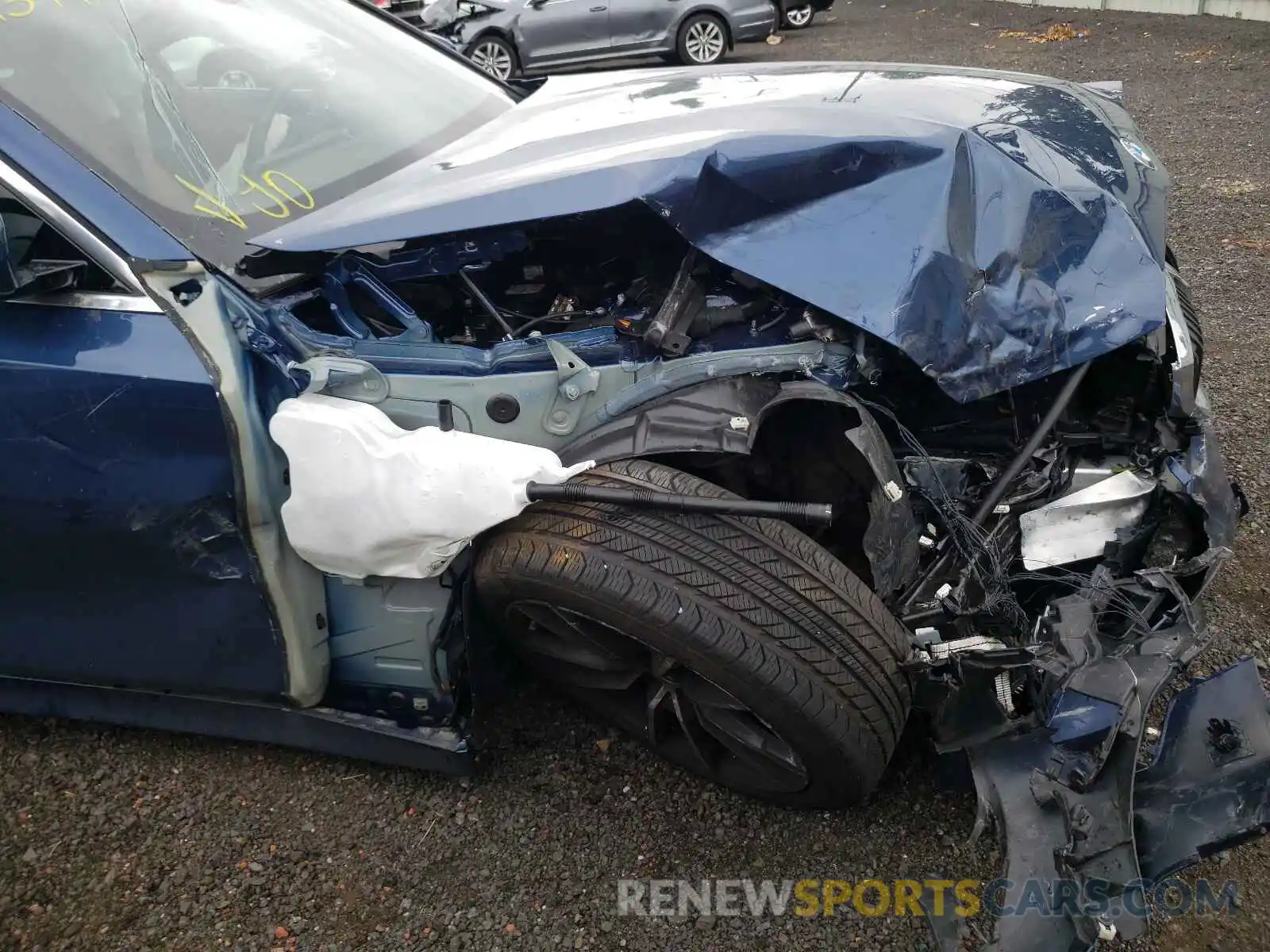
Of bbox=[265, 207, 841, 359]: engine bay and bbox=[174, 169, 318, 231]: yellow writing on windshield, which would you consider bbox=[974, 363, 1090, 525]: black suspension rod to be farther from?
bbox=[174, 169, 318, 231]: yellow writing on windshield

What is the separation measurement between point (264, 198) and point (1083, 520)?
1.97 metres

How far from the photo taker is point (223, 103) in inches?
88.0

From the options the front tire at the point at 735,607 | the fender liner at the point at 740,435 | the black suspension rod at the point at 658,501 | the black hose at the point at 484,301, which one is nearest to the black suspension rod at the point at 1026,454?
the fender liner at the point at 740,435

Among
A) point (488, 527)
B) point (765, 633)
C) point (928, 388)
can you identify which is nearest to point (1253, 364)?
point (928, 388)

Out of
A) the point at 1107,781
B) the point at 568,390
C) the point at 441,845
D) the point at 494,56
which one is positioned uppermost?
the point at 568,390

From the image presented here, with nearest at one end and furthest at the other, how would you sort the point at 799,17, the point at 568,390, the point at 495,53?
the point at 568,390, the point at 495,53, the point at 799,17

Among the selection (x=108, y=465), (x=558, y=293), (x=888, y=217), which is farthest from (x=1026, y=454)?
(x=108, y=465)

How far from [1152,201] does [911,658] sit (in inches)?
50.6

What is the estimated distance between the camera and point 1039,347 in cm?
186

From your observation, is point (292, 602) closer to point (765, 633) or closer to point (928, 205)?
point (765, 633)

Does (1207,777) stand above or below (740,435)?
below

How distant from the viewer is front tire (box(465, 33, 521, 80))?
9555mm

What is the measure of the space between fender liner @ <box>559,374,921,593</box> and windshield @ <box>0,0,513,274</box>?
90cm

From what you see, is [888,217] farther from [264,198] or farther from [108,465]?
[108,465]
